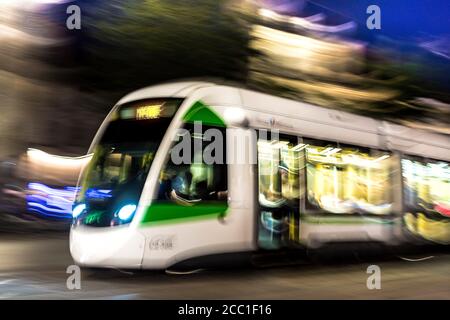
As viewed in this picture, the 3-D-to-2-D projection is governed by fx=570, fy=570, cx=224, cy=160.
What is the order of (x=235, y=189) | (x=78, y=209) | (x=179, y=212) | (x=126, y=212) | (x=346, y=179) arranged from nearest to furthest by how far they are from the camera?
(x=126, y=212) → (x=179, y=212) → (x=78, y=209) → (x=235, y=189) → (x=346, y=179)

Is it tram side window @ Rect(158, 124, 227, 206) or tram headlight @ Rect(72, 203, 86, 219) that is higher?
tram side window @ Rect(158, 124, 227, 206)

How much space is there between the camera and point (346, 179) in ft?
33.7

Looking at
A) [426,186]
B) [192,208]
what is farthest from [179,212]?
[426,186]

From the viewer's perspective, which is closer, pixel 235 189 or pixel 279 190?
pixel 235 189

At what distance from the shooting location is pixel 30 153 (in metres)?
16.3

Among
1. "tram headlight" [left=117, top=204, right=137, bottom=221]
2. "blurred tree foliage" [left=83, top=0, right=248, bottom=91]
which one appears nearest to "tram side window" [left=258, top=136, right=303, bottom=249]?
"tram headlight" [left=117, top=204, right=137, bottom=221]

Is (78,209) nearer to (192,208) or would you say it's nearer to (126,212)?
(126,212)

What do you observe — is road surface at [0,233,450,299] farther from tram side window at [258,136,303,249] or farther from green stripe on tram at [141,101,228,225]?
green stripe on tram at [141,101,228,225]

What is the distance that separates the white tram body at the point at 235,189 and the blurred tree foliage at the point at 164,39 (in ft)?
16.4

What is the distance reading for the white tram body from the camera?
7770 millimetres

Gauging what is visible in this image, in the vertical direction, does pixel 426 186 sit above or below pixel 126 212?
above

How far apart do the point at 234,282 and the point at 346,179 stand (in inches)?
125

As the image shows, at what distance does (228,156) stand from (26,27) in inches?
404

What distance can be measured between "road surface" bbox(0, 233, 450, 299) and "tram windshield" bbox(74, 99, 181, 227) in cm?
98
